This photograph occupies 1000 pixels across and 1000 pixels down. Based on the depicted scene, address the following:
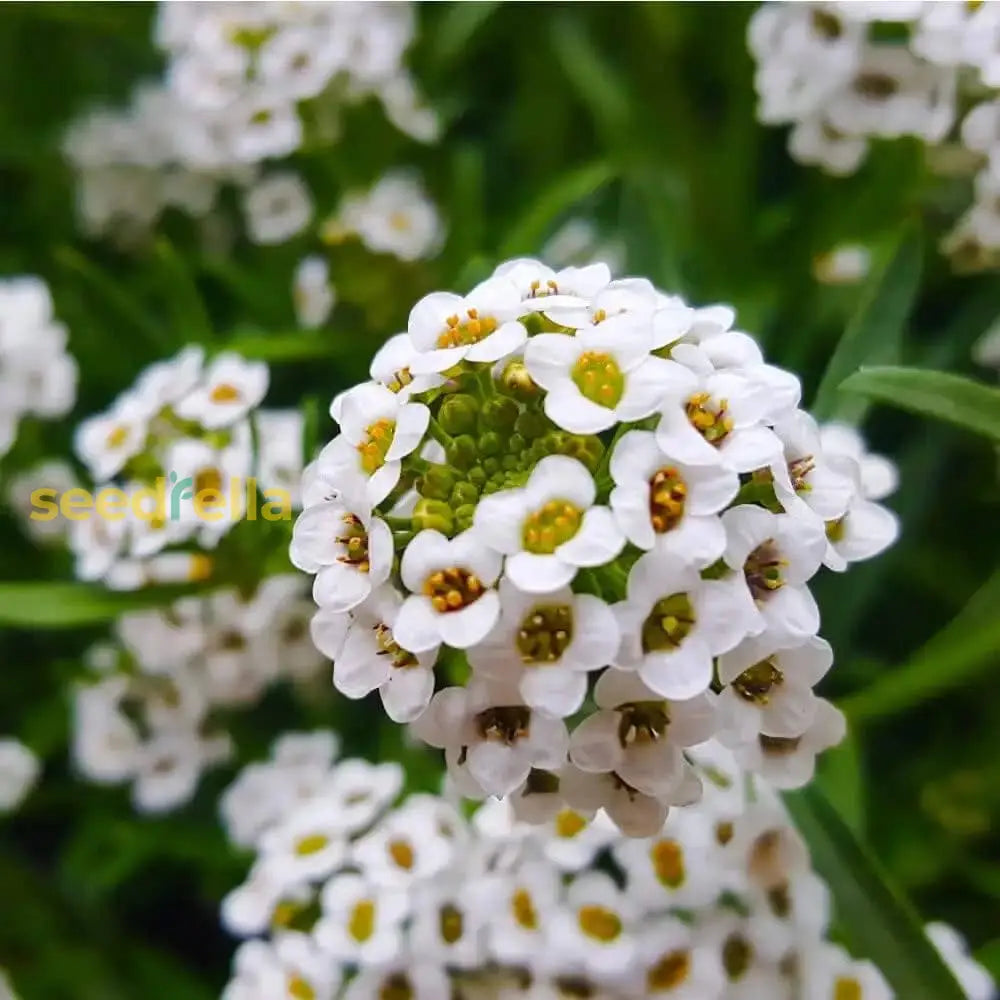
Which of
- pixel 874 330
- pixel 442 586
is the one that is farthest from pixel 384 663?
pixel 874 330

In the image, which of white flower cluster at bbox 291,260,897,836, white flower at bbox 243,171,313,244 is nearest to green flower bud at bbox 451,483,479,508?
white flower cluster at bbox 291,260,897,836

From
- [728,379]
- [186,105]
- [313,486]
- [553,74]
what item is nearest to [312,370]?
[186,105]

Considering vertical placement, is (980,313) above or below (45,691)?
above

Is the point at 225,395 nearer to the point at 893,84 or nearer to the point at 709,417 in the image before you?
the point at 709,417

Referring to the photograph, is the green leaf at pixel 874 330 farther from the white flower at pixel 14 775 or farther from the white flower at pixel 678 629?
the white flower at pixel 14 775

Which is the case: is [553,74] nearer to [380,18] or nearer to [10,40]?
[380,18]

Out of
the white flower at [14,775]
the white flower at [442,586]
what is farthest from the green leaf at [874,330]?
the white flower at [14,775]

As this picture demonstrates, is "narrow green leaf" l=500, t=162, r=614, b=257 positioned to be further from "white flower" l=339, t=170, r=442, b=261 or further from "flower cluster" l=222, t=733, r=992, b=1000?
"flower cluster" l=222, t=733, r=992, b=1000
